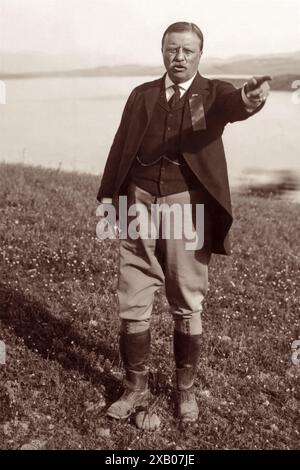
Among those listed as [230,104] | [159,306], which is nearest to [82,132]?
[159,306]

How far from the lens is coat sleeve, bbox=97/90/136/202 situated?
15.1 feet

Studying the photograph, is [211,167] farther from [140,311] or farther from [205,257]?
[140,311]

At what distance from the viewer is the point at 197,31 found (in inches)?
167

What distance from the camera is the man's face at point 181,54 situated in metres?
4.20

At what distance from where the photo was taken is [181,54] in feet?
13.8

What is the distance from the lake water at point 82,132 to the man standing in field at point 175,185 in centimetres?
821

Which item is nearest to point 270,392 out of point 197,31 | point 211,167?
point 211,167

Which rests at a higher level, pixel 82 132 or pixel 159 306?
pixel 82 132

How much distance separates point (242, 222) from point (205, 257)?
585 centimetres

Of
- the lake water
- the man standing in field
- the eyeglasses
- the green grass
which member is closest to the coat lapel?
the man standing in field

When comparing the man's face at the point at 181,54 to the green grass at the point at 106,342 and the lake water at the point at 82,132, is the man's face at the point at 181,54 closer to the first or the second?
the green grass at the point at 106,342

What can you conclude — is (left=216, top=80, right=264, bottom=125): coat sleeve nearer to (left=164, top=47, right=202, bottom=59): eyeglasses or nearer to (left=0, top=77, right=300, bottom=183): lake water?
(left=164, top=47, right=202, bottom=59): eyeglasses

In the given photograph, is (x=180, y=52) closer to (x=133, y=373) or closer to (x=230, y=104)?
(x=230, y=104)

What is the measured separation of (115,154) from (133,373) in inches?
68.9
